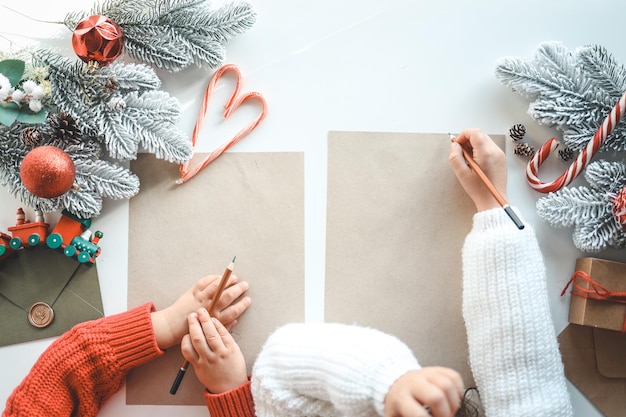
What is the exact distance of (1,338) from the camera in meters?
1.06

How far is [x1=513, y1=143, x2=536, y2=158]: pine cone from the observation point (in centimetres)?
105

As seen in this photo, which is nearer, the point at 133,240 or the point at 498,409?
the point at 498,409

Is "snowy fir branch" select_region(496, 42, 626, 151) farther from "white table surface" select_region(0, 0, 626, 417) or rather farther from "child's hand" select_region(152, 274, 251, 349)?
"child's hand" select_region(152, 274, 251, 349)

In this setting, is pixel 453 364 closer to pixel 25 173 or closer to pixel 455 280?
pixel 455 280

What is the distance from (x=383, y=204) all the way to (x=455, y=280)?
0.67 ft

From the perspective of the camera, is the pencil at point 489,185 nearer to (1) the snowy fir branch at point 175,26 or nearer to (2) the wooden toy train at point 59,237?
(1) the snowy fir branch at point 175,26

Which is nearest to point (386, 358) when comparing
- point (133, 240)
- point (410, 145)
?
point (410, 145)

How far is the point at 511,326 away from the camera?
0.94m

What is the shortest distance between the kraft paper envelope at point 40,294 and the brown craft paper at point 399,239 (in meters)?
0.49

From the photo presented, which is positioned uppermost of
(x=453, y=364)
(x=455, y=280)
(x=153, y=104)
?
(x=153, y=104)

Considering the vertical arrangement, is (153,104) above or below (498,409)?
above

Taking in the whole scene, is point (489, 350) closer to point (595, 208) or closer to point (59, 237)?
point (595, 208)

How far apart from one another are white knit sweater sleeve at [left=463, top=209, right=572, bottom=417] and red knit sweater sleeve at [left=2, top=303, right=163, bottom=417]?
23.5 inches

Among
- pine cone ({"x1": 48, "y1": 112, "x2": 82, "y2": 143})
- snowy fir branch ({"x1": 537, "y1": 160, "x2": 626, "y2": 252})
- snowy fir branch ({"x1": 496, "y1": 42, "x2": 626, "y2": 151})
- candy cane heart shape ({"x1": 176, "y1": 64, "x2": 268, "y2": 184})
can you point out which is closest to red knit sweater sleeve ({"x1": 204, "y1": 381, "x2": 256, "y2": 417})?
candy cane heart shape ({"x1": 176, "y1": 64, "x2": 268, "y2": 184})
